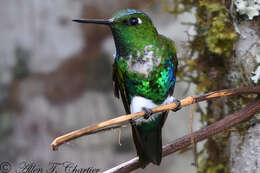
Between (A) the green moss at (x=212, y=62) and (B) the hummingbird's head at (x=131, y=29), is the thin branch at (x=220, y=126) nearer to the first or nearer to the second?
(A) the green moss at (x=212, y=62)

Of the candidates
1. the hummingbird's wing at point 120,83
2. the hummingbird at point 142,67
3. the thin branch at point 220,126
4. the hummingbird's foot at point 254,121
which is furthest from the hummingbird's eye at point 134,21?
the hummingbird's foot at point 254,121

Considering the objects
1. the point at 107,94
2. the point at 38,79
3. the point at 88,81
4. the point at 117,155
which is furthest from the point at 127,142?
the point at 38,79

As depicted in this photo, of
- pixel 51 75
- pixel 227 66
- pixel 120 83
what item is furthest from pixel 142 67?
pixel 51 75

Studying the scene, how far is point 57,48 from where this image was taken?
8.85 ft

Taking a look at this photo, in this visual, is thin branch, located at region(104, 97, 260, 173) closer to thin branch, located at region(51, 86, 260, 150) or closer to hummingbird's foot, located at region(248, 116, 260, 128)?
thin branch, located at region(51, 86, 260, 150)

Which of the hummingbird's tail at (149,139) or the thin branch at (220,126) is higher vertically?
the thin branch at (220,126)

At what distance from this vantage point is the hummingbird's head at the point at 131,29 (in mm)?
1307

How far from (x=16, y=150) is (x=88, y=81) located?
32.3 inches

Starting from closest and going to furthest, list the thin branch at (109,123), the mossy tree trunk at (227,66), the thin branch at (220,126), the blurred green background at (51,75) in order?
the thin branch at (109,123) < the thin branch at (220,126) < the mossy tree trunk at (227,66) < the blurred green background at (51,75)

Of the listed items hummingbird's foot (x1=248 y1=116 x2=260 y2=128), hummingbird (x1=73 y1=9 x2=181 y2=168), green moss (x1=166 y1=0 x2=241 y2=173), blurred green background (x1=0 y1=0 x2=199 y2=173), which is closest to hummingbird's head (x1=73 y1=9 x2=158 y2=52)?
hummingbird (x1=73 y1=9 x2=181 y2=168)

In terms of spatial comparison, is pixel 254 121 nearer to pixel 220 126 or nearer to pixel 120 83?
pixel 220 126

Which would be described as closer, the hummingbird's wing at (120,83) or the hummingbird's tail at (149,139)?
the hummingbird's tail at (149,139)

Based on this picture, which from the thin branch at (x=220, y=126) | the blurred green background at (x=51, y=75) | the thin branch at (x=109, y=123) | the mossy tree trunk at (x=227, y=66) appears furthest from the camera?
the blurred green background at (x=51, y=75)

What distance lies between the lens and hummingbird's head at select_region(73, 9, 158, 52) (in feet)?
4.29
